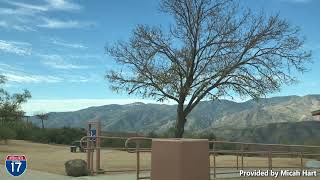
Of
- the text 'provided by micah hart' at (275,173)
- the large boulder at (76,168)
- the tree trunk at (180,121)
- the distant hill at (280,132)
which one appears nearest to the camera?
the large boulder at (76,168)

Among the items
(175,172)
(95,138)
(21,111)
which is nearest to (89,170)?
(95,138)

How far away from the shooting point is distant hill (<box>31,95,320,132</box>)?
103 meters

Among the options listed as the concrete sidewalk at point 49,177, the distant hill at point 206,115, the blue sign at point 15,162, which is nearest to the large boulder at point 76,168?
the concrete sidewalk at point 49,177

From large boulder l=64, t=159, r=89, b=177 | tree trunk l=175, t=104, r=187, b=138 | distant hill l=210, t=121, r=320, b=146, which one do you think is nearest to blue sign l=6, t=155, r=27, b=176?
large boulder l=64, t=159, r=89, b=177

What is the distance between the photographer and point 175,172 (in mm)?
13000

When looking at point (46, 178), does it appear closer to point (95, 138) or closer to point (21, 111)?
point (95, 138)

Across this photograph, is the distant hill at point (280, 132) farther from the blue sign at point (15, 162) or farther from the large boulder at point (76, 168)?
the blue sign at point (15, 162)

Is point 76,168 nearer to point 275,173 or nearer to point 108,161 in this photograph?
point 275,173

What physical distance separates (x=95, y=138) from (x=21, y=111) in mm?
38299

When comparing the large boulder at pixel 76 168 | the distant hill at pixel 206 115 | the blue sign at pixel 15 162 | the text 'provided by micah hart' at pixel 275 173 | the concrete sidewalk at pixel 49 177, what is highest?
the distant hill at pixel 206 115

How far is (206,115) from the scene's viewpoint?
117 meters

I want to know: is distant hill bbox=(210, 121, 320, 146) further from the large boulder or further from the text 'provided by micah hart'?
the large boulder

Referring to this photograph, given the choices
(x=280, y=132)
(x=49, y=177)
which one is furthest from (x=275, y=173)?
(x=280, y=132)

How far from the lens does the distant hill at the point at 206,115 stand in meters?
103
